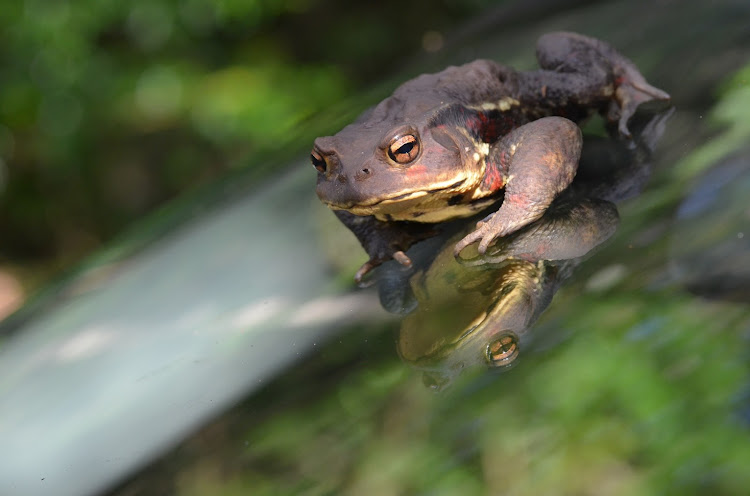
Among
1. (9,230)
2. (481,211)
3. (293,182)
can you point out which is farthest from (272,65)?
(481,211)

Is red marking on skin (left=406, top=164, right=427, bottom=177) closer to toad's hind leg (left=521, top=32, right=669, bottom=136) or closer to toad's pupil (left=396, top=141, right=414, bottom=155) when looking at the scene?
toad's pupil (left=396, top=141, right=414, bottom=155)

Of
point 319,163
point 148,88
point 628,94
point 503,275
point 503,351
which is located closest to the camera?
point 503,351

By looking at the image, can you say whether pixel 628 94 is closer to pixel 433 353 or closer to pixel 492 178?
pixel 492 178

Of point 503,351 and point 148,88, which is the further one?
point 148,88

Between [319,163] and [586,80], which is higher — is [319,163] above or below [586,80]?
above

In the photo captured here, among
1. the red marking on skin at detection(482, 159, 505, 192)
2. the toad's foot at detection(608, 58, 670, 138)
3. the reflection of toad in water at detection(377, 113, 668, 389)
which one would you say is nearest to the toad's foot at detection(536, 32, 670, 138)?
the toad's foot at detection(608, 58, 670, 138)

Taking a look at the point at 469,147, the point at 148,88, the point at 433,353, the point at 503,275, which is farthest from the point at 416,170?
the point at 148,88

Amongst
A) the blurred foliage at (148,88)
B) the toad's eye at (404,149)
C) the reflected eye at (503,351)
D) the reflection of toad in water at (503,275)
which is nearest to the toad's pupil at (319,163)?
the toad's eye at (404,149)

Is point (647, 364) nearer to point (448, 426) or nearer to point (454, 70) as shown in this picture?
point (448, 426)
